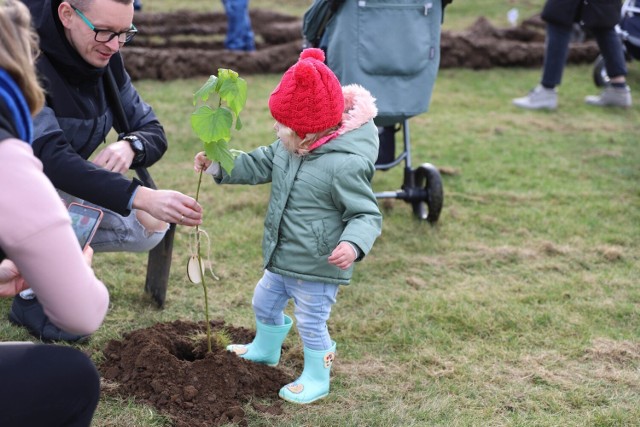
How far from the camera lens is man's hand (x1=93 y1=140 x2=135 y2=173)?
2.95 m

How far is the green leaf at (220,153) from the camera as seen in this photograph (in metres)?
2.65

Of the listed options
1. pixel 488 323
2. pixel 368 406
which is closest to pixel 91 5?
pixel 368 406

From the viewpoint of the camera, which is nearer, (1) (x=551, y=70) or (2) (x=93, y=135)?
(2) (x=93, y=135)

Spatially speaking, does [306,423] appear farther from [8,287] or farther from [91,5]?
[91,5]

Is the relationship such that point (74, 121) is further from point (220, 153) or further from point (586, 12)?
point (586, 12)

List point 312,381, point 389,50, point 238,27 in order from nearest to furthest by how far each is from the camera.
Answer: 1. point 312,381
2. point 389,50
3. point 238,27

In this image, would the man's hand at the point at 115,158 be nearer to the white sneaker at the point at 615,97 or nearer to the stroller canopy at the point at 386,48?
the stroller canopy at the point at 386,48

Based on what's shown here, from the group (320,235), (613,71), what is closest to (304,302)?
(320,235)

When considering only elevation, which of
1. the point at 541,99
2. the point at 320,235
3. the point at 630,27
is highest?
the point at 320,235

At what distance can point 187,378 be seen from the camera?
2.79m

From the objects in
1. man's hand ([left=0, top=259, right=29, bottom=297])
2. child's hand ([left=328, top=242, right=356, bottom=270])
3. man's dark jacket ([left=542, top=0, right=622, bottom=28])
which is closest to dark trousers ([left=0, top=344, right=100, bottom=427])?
man's hand ([left=0, top=259, right=29, bottom=297])

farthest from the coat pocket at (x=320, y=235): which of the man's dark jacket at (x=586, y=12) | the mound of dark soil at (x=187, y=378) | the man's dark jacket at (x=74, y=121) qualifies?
the man's dark jacket at (x=586, y=12)

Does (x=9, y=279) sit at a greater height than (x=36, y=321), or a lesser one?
greater

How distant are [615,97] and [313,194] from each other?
5.42m
